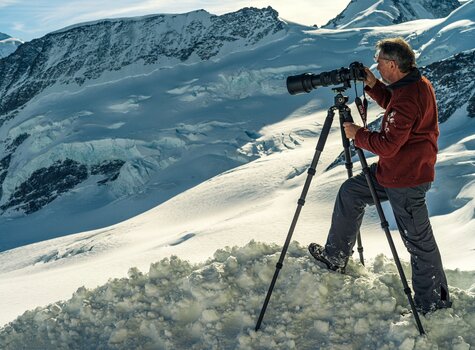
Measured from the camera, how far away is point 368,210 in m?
12.1

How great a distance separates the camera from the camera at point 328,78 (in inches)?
132

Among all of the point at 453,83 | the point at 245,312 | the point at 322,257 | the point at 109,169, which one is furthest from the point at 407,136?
the point at 109,169

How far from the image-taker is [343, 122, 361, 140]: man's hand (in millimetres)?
3252

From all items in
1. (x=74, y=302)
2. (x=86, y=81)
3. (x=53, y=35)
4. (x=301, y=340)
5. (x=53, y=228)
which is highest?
(x=53, y=35)

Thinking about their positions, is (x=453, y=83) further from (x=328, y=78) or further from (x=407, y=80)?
(x=407, y=80)

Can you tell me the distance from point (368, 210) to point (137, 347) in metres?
9.21

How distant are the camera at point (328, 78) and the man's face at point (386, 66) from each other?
19 cm

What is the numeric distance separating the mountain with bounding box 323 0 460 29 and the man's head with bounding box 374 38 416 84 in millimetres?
70775

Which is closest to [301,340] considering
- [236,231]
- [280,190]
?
[236,231]

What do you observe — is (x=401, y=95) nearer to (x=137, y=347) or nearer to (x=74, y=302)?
(x=137, y=347)

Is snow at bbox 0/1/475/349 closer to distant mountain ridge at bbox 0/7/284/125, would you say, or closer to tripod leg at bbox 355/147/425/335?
tripod leg at bbox 355/147/425/335

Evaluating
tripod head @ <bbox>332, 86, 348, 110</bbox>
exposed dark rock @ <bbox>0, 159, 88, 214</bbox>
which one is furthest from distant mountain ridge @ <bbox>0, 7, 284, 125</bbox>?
tripod head @ <bbox>332, 86, 348, 110</bbox>

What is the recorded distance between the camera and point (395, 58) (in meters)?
3.12

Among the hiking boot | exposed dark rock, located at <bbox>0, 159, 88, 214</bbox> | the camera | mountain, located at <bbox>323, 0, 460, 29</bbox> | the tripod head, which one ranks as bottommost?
exposed dark rock, located at <bbox>0, 159, 88, 214</bbox>
